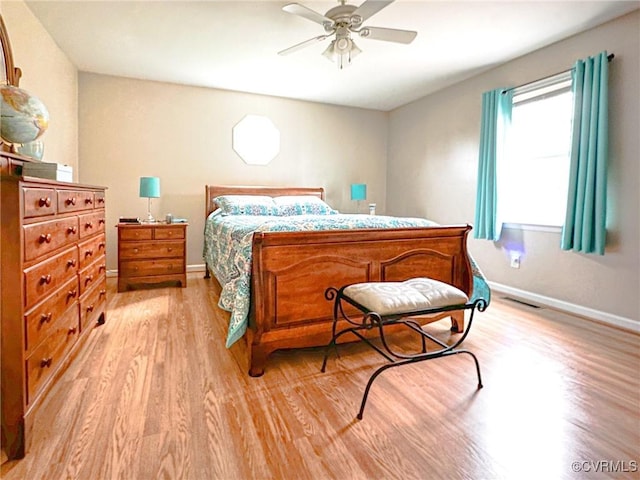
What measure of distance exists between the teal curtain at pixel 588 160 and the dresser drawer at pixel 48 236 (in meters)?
3.56

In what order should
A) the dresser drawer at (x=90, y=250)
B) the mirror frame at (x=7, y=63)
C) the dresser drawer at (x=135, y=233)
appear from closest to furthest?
A: the dresser drawer at (x=90, y=250) → the mirror frame at (x=7, y=63) → the dresser drawer at (x=135, y=233)

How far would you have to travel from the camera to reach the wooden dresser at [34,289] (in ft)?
4.02

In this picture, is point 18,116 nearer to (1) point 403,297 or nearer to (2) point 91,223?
(2) point 91,223

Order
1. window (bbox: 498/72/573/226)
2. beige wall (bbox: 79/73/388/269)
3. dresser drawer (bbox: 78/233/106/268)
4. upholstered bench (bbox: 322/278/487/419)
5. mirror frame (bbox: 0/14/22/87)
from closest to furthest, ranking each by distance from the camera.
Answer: upholstered bench (bbox: 322/278/487/419) → dresser drawer (bbox: 78/233/106/268) → mirror frame (bbox: 0/14/22/87) → window (bbox: 498/72/573/226) → beige wall (bbox: 79/73/388/269)

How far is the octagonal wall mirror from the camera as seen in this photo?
15.2 ft

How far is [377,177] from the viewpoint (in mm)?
5586

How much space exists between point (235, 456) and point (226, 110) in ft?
13.7

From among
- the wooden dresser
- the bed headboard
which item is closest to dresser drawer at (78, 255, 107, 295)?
the wooden dresser

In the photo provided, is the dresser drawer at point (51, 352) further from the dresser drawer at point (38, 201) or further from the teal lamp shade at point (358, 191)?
the teal lamp shade at point (358, 191)

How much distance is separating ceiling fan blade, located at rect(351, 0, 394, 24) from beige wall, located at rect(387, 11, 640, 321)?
2007mm

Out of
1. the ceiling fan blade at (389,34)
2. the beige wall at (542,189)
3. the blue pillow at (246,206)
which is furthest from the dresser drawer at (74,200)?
the beige wall at (542,189)

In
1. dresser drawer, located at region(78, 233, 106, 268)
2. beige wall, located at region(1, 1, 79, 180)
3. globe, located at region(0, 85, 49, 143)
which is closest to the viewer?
globe, located at region(0, 85, 49, 143)

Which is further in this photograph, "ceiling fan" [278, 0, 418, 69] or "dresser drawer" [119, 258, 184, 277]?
"dresser drawer" [119, 258, 184, 277]

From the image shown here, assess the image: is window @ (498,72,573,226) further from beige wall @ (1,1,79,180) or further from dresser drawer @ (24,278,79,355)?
beige wall @ (1,1,79,180)
